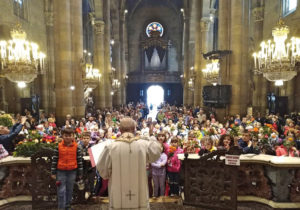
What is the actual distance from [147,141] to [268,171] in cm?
275

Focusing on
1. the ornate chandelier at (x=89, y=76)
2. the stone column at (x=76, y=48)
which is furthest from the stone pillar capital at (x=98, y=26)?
the stone column at (x=76, y=48)

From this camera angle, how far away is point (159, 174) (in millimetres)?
5207

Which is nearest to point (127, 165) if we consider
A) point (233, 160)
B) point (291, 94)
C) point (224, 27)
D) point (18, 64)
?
point (233, 160)

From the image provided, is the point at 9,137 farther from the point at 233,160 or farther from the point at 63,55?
the point at 63,55

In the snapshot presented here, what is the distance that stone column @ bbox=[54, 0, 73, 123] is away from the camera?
12039 millimetres

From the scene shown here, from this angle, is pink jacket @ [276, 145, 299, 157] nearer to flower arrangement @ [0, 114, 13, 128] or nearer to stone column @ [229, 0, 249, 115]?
stone column @ [229, 0, 249, 115]

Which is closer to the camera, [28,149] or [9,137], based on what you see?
[28,149]

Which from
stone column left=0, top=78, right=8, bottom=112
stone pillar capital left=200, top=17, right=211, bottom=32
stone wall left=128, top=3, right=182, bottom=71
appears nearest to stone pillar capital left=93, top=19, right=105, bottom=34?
stone pillar capital left=200, top=17, right=211, bottom=32

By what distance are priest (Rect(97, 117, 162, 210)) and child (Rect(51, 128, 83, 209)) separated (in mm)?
1130

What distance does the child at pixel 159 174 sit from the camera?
5173 millimetres

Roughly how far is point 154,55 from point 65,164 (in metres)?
37.1

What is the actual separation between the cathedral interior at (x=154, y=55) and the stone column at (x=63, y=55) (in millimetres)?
50

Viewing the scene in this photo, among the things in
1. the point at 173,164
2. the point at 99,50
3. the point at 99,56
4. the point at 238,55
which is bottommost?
the point at 173,164

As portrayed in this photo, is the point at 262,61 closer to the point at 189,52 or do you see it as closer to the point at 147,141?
the point at 147,141
